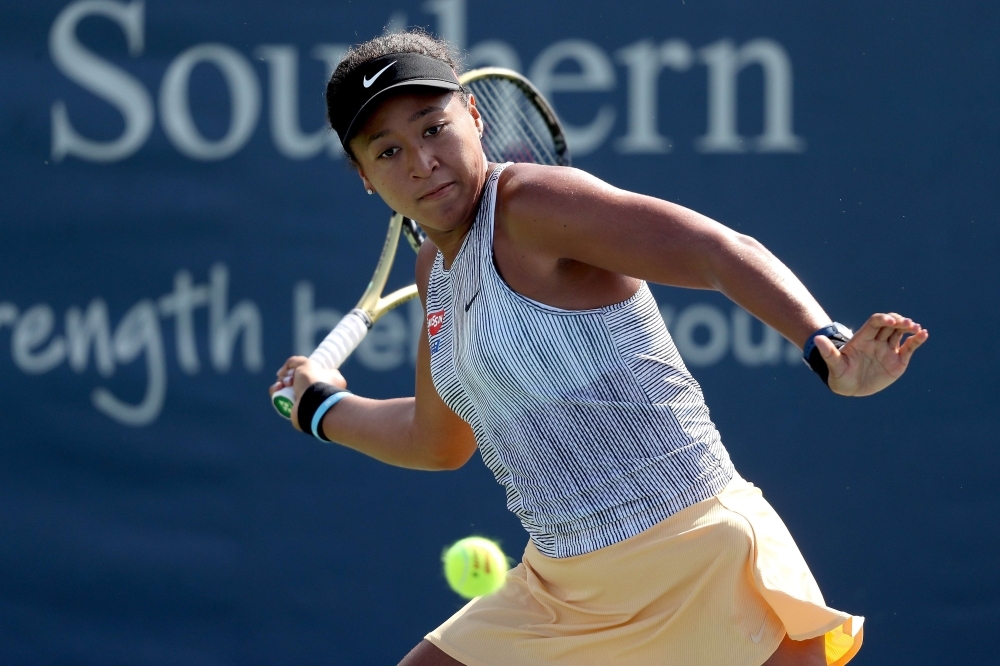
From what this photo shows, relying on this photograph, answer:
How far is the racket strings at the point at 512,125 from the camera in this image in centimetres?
325

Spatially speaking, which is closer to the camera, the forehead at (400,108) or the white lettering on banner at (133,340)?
the forehead at (400,108)

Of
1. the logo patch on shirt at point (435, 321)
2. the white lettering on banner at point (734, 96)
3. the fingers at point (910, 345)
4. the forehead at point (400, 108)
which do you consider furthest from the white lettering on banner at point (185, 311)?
the fingers at point (910, 345)

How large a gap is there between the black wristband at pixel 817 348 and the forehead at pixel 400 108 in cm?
83

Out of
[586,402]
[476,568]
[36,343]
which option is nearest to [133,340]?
[36,343]

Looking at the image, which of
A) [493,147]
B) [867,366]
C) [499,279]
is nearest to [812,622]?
[867,366]

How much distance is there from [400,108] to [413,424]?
2.45 feet

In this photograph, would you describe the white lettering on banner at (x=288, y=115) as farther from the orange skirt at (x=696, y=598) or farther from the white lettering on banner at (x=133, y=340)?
the orange skirt at (x=696, y=598)

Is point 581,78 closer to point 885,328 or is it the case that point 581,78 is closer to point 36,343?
point 36,343

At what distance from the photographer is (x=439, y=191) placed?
7.08ft

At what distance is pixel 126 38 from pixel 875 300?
2.59 metres

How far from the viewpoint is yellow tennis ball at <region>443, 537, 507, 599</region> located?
260 cm

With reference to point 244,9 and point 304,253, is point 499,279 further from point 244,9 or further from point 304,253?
point 244,9

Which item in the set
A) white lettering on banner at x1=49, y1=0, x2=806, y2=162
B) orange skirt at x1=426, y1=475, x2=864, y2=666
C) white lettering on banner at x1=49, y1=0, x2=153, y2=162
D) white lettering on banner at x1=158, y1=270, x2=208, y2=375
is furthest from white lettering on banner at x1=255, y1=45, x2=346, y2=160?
orange skirt at x1=426, y1=475, x2=864, y2=666

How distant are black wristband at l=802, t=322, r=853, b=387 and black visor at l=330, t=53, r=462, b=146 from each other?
2.76 ft
